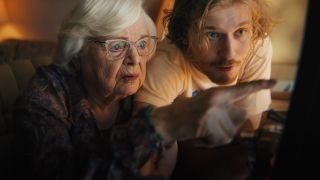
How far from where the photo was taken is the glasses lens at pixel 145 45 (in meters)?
0.46

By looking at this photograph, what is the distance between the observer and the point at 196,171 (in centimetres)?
47

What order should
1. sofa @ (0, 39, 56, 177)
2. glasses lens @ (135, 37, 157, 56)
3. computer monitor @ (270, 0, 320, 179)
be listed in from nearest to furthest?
computer monitor @ (270, 0, 320, 179) < glasses lens @ (135, 37, 157, 56) < sofa @ (0, 39, 56, 177)

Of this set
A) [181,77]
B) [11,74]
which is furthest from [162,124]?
[11,74]

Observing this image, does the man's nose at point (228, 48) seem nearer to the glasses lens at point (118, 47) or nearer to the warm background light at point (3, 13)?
the glasses lens at point (118, 47)

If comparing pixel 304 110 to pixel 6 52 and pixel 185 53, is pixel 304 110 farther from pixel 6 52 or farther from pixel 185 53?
pixel 6 52

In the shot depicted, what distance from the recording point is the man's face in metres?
0.41

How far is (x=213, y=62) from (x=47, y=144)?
0.22 m

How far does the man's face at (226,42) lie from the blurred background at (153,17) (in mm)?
30

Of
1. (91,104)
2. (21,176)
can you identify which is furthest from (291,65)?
(21,176)

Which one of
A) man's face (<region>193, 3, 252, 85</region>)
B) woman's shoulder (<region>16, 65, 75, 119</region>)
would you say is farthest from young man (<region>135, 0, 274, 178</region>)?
woman's shoulder (<region>16, 65, 75, 119</region>)

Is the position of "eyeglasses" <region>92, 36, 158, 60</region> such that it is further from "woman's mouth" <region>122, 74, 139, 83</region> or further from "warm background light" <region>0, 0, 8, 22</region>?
"warm background light" <region>0, 0, 8, 22</region>

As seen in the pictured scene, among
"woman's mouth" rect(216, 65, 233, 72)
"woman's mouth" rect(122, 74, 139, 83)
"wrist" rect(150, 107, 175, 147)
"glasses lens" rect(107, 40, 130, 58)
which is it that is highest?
"glasses lens" rect(107, 40, 130, 58)

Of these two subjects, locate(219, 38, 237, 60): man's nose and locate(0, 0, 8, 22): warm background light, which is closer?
locate(219, 38, 237, 60): man's nose

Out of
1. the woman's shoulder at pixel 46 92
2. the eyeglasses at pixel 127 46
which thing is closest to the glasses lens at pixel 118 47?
the eyeglasses at pixel 127 46
